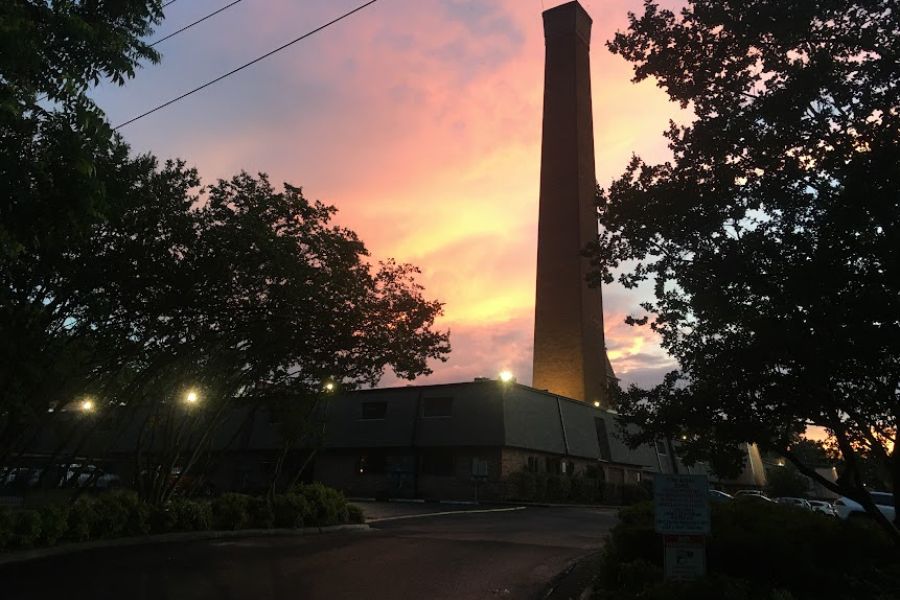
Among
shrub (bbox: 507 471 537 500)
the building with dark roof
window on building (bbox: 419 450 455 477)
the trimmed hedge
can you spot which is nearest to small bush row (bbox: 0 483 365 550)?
the trimmed hedge

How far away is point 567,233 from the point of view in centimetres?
5031

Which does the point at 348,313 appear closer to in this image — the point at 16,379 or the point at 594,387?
the point at 16,379

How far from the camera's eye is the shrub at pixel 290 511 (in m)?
17.5

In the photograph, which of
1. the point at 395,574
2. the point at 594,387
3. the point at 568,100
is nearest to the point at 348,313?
the point at 395,574

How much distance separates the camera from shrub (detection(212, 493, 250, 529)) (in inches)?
639

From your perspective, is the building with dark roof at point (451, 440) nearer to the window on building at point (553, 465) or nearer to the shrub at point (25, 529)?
the window on building at point (553, 465)

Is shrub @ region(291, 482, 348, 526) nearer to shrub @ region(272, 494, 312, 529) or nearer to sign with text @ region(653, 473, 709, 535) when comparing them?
shrub @ region(272, 494, 312, 529)

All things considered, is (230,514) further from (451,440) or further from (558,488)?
(558,488)

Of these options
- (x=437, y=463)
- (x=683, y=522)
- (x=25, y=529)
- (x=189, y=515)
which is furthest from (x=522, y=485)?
(x=683, y=522)

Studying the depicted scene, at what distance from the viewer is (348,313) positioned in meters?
16.0

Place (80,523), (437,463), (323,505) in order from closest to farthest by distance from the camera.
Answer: (80,523) → (323,505) → (437,463)

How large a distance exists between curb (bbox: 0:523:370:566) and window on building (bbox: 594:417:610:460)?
26.9 m

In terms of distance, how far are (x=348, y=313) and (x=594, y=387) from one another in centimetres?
3591

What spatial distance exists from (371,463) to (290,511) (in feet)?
68.7
